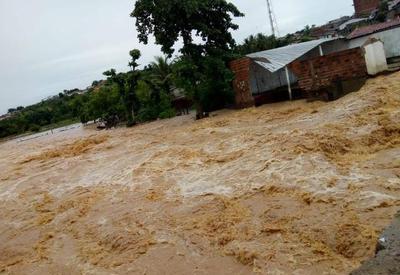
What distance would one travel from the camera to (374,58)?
15.3m

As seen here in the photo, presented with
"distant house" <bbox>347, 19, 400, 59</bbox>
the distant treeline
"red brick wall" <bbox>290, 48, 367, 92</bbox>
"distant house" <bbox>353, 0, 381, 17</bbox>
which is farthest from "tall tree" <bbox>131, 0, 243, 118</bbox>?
"distant house" <bbox>353, 0, 381, 17</bbox>

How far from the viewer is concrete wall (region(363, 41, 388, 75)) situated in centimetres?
1509

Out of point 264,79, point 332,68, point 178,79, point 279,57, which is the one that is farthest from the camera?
point 264,79

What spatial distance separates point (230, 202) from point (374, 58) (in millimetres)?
10374

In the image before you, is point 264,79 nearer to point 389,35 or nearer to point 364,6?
point 389,35

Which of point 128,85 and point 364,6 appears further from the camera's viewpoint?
point 364,6

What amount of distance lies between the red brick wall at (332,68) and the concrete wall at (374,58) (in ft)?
0.99

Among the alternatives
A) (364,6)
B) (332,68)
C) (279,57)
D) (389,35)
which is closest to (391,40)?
(389,35)

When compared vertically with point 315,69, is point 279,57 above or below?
above

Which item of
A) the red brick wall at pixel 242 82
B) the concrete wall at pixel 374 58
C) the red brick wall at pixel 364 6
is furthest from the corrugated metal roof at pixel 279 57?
the red brick wall at pixel 364 6

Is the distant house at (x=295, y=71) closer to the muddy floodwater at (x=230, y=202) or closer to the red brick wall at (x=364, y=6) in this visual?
the muddy floodwater at (x=230, y=202)

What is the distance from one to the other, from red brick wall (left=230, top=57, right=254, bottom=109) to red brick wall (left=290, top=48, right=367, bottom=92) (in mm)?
3033

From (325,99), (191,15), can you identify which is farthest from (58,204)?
(191,15)

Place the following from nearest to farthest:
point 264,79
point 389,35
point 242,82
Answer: point 242,82 → point 264,79 → point 389,35
